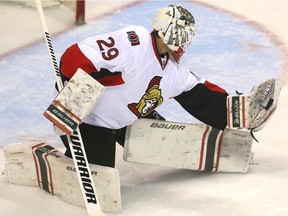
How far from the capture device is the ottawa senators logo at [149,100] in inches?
93.0

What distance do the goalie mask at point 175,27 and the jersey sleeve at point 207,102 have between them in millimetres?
262

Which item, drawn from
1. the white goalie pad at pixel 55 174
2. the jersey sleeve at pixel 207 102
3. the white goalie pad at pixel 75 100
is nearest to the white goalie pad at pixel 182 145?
the jersey sleeve at pixel 207 102

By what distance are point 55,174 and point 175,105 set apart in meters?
0.93

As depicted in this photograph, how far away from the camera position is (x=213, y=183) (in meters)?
2.46

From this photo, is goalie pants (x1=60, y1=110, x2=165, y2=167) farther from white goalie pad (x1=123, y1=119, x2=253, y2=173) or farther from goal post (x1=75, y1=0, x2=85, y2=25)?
goal post (x1=75, y1=0, x2=85, y2=25)

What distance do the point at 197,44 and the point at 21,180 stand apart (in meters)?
1.65

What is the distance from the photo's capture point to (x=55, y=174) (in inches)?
95.0

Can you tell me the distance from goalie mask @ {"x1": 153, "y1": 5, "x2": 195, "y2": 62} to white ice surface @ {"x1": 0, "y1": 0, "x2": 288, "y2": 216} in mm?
479

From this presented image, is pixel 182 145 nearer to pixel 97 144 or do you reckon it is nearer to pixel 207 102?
pixel 207 102

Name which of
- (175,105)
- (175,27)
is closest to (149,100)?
(175,27)

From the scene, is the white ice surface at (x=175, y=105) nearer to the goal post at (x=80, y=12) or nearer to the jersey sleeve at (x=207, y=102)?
the goal post at (x=80, y=12)

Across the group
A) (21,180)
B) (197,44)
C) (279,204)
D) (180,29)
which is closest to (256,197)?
(279,204)

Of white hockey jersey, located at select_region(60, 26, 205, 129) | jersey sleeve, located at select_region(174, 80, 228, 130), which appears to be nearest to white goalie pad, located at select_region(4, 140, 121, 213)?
white hockey jersey, located at select_region(60, 26, 205, 129)

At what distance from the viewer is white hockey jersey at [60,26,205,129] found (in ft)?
7.43
